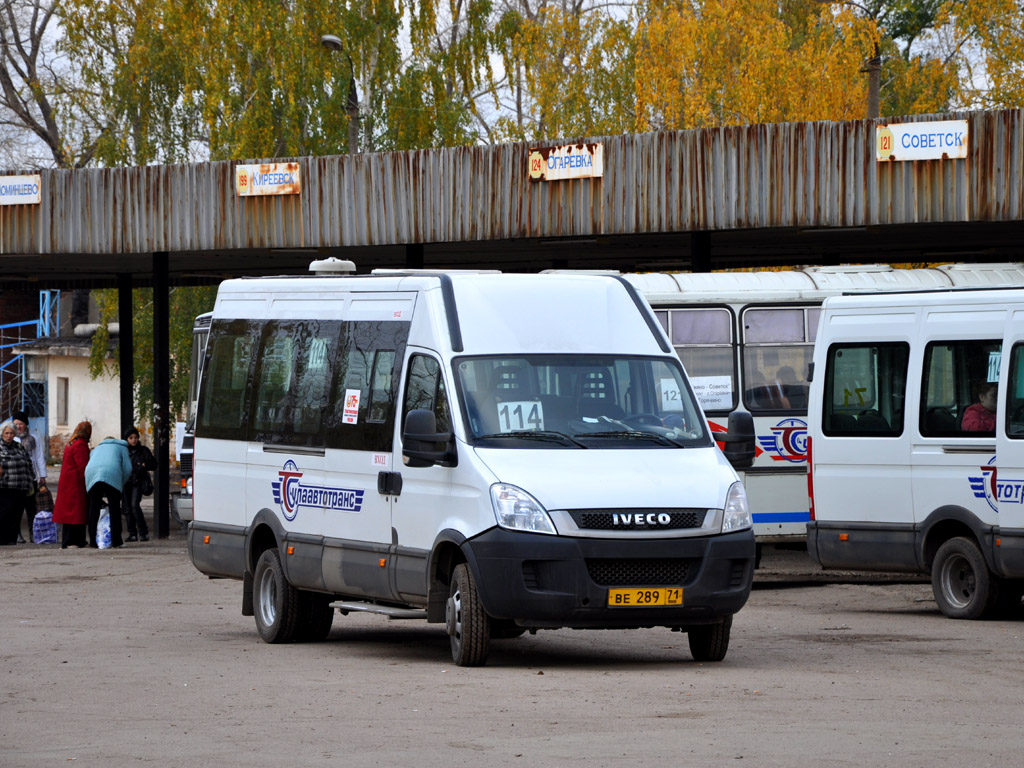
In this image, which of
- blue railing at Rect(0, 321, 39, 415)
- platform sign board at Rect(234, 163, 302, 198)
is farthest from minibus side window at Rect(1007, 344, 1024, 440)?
blue railing at Rect(0, 321, 39, 415)

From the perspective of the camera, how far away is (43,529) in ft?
89.8

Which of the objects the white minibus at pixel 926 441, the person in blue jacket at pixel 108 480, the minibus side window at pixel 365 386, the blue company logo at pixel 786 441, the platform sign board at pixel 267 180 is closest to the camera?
the minibus side window at pixel 365 386

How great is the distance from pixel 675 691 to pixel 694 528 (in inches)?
54.6

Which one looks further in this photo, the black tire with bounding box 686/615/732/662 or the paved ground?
the black tire with bounding box 686/615/732/662

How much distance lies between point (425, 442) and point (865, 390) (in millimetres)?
5842

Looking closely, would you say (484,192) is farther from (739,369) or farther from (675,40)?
(675,40)

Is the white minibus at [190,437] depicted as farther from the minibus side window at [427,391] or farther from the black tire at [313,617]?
the minibus side window at [427,391]

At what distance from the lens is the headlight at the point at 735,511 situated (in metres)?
11.3

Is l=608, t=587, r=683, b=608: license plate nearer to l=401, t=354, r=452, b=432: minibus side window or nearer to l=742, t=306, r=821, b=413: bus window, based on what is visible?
l=401, t=354, r=452, b=432: minibus side window

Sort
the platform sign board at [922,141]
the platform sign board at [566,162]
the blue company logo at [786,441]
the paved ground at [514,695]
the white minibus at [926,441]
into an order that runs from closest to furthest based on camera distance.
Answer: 1. the paved ground at [514,695]
2. the white minibus at [926,441]
3. the blue company logo at [786,441]
4. the platform sign board at [922,141]
5. the platform sign board at [566,162]

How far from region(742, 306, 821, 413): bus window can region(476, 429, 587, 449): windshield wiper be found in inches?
337

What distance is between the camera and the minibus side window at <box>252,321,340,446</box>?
43.5ft

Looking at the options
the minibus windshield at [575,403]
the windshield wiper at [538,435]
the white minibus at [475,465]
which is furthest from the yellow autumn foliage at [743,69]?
the windshield wiper at [538,435]

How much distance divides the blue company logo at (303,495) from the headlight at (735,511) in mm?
2724
